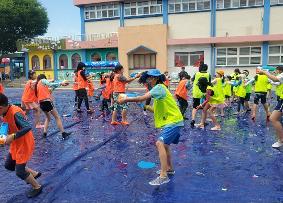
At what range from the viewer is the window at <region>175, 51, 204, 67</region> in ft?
99.0

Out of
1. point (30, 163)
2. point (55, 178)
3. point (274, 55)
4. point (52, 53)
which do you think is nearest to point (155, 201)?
point (55, 178)

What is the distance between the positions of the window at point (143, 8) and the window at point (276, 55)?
10460 mm

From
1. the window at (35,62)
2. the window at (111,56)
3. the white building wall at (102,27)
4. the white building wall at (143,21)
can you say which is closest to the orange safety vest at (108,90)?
the white building wall at (143,21)

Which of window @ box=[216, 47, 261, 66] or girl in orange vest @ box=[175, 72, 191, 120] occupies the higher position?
window @ box=[216, 47, 261, 66]

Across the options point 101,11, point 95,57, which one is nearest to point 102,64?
point 95,57

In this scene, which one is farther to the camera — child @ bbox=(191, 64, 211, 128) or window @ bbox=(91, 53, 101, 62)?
window @ bbox=(91, 53, 101, 62)

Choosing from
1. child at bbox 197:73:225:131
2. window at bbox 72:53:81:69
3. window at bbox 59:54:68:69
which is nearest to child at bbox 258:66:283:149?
child at bbox 197:73:225:131

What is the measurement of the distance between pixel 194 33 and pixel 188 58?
223 centimetres

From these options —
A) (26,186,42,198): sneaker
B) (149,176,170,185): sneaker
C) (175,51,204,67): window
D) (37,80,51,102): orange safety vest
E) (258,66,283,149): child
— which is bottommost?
(26,186,42,198): sneaker

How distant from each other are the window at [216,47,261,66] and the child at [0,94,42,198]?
26517mm

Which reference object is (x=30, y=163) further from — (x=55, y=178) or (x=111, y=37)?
(x=111, y=37)

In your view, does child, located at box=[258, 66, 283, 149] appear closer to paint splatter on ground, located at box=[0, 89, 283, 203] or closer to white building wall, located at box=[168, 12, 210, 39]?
paint splatter on ground, located at box=[0, 89, 283, 203]

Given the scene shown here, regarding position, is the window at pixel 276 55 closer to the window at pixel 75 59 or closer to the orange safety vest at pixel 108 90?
the window at pixel 75 59

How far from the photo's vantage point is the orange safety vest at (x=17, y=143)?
4664 mm
